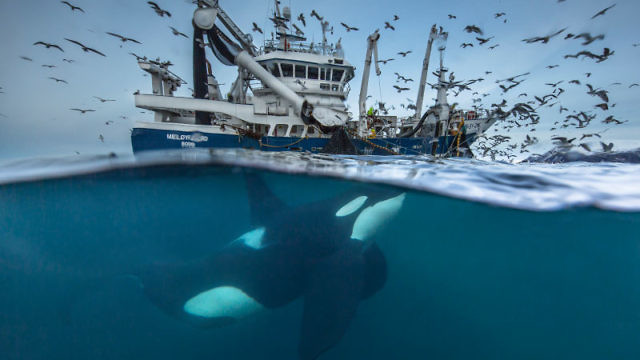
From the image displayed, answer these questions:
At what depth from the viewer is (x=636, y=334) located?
6242 millimetres

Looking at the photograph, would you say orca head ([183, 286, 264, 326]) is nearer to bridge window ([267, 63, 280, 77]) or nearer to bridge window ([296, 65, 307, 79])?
bridge window ([296, 65, 307, 79])

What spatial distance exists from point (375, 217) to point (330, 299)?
217 centimetres

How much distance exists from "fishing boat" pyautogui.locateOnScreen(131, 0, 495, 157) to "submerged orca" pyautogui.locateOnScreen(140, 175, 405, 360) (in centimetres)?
784

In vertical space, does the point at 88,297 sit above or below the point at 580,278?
above

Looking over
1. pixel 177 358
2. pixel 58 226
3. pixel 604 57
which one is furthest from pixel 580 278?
pixel 58 226

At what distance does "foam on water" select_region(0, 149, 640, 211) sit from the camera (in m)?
4.12

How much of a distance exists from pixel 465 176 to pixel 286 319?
4930 mm

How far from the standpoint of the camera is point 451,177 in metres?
4.62

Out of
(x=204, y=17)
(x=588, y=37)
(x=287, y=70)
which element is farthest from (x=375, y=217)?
(x=204, y=17)

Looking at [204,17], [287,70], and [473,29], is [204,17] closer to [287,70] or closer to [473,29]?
[287,70]

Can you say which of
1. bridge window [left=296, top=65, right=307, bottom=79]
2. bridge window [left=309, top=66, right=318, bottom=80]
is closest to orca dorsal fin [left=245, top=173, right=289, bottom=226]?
bridge window [left=296, top=65, right=307, bottom=79]

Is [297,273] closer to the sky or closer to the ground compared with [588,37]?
closer to the ground

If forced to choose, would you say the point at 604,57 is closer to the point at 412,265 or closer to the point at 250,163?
the point at 412,265

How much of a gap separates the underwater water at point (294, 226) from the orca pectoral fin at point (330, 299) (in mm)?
1196
